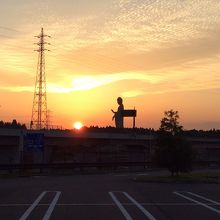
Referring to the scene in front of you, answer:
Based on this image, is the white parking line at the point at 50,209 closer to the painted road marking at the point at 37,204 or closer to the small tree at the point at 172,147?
the painted road marking at the point at 37,204

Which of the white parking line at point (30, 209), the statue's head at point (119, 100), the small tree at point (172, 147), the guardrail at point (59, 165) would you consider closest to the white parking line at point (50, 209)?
the white parking line at point (30, 209)

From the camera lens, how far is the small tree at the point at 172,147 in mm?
44094

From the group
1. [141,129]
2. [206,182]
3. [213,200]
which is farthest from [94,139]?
[213,200]

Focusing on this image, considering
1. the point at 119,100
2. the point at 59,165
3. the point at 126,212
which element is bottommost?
the point at 126,212

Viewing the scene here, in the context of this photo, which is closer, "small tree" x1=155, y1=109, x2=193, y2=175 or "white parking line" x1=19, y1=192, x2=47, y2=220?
"white parking line" x1=19, y1=192, x2=47, y2=220

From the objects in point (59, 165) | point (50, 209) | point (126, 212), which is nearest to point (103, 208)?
point (126, 212)

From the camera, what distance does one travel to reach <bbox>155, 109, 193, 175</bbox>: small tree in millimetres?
44094

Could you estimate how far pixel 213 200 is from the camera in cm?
2327

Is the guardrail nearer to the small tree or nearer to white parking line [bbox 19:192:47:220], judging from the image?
the small tree

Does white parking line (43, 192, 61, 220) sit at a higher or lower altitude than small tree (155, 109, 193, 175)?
lower

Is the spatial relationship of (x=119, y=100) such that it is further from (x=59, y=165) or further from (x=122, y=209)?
(x=122, y=209)

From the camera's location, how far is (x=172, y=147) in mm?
44375

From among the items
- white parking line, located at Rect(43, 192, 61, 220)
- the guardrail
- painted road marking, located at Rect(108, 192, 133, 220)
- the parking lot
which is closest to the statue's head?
the guardrail

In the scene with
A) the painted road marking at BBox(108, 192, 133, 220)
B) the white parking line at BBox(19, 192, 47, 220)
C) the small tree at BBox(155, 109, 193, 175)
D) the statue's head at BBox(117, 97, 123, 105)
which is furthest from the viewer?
the statue's head at BBox(117, 97, 123, 105)
